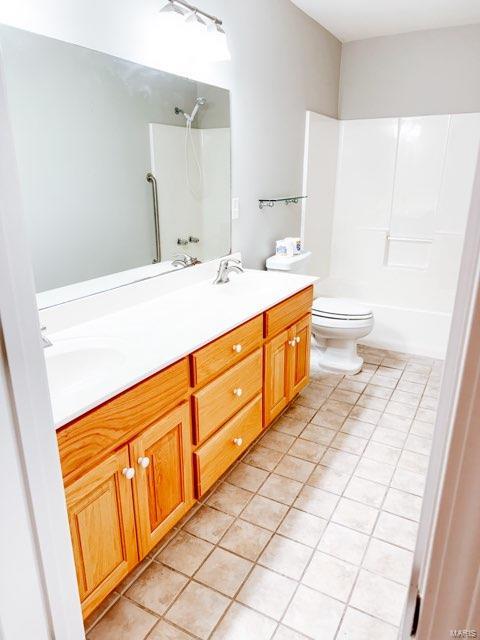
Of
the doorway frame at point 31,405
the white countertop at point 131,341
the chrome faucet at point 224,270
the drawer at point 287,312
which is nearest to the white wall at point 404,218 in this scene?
the drawer at point 287,312

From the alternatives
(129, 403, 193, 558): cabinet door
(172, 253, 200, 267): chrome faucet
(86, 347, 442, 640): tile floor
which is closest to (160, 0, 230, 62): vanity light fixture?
(172, 253, 200, 267): chrome faucet

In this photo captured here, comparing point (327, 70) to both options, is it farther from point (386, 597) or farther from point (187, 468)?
point (386, 597)

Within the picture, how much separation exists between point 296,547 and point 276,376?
0.84 m

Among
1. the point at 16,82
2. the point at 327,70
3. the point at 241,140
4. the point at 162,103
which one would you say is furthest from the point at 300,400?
the point at 327,70

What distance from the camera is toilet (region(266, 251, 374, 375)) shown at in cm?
287

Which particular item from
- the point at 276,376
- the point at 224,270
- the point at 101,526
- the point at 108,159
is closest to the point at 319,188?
the point at 224,270

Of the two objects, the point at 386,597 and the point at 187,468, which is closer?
the point at 386,597

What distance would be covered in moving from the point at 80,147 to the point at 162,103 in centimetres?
54

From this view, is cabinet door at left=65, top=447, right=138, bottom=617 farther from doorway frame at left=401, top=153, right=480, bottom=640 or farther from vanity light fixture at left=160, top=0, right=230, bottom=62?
vanity light fixture at left=160, top=0, right=230, bottom=62

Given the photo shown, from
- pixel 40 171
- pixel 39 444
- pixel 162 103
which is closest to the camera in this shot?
pixel 39 444

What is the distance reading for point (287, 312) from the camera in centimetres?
227

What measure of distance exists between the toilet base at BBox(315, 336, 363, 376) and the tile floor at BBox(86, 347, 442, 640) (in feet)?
1.92

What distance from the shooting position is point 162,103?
6.43 ft

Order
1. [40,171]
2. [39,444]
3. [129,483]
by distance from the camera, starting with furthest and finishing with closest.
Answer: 1. [40,171]
2. [129,483]
3. [39,444]
